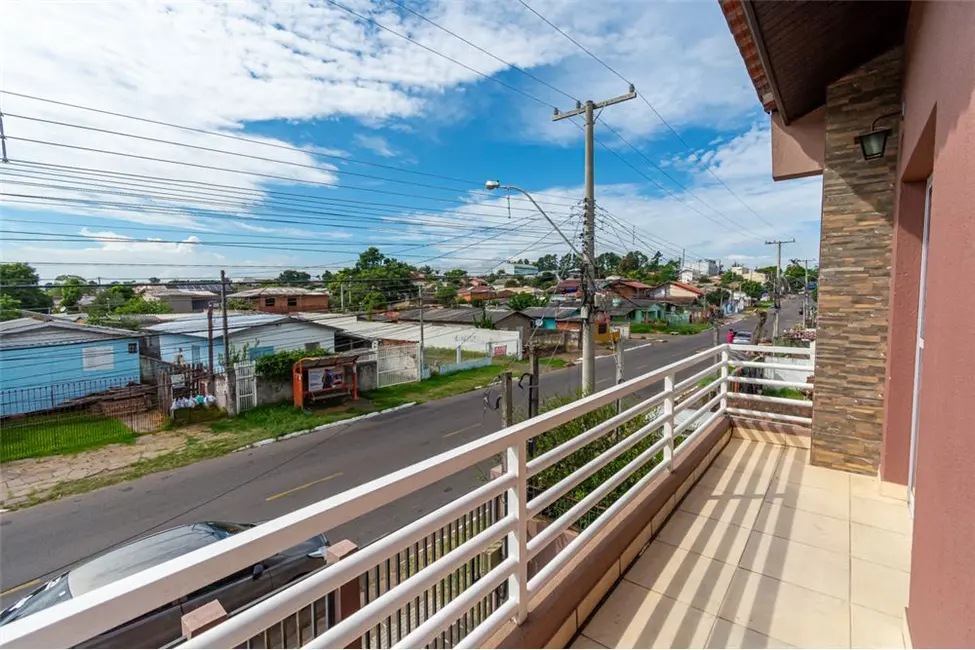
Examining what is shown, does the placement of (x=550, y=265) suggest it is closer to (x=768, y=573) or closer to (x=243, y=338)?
(x=243, y=338)

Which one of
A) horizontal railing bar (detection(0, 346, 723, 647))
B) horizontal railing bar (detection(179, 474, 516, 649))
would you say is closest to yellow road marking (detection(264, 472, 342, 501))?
horizontal railing bar (detection(179, 474, 516, 649))

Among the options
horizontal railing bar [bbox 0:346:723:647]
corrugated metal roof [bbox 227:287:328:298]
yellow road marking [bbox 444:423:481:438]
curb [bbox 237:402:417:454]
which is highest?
corrugated metal roof [bbox 227:287:328:298]

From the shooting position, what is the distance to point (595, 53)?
735 centimetres

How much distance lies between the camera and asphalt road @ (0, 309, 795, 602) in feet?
21.4

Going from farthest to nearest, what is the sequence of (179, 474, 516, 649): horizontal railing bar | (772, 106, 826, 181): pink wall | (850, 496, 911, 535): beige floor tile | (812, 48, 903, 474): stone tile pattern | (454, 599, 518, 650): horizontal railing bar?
(772, 106, 826, 181): pink wall
(812, 48, 903, 474): stone tile pattern
(850, 496, 911, 535): beige floor tile
(454, 599, 518, 650): horizontal railing bar
(179, 474, 516, 649): horizontal railing bar

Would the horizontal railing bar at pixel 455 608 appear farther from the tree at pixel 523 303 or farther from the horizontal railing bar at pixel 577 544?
the tree at pixel 523 303

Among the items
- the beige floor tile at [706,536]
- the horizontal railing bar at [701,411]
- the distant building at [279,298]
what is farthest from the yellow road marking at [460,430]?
the distant building at [279,298]

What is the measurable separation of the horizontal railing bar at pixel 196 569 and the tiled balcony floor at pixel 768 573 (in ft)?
4.36

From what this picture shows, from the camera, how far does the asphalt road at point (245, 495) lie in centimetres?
651

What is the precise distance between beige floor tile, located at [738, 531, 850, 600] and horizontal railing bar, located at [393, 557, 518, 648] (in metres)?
1.58

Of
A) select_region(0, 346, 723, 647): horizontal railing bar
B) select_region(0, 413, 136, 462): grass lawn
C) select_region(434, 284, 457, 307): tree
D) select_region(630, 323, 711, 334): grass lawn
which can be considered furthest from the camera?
select_region(434, 284, 457, 307): tree

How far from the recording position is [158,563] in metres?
3.94

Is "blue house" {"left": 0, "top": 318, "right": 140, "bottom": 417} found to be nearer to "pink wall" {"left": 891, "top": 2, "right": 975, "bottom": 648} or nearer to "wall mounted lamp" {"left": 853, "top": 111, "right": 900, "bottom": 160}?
"pink wall" {"left": 891, "top": 2, "right": 975, "bottom": 648}

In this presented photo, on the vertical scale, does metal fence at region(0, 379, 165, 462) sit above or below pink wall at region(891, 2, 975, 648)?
below
